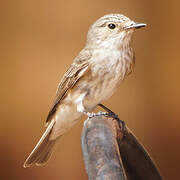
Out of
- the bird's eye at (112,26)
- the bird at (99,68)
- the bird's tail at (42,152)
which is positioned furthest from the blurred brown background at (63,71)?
the bird's eye at (112,26)

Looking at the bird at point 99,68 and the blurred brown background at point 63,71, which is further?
the blurred brown background at point 63,71

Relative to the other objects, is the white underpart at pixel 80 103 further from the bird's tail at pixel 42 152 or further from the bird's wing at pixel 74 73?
the bird's tail at pixel 42 152

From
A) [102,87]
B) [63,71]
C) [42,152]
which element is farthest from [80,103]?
[63,71]

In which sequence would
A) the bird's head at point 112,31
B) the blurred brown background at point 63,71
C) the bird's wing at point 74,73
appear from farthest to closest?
the blurred brown background at point 63,71 → the bird's wing at point 74,73 → the bird's head at point 112,31

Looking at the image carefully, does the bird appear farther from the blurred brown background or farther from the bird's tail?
the blurred brown background

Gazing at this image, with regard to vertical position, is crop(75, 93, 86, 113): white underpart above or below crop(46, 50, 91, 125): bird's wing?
below

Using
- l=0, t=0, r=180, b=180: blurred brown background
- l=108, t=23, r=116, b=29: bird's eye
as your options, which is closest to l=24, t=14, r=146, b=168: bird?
l=108, t=23, r=116, b=29: bird's eye

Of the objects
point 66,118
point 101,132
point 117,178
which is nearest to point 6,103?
point 66,118
